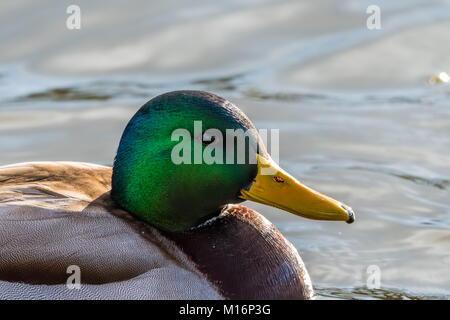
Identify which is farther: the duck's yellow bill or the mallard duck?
the duck's yellow bill

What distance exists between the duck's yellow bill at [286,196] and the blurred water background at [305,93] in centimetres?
91

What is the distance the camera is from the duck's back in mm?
4934

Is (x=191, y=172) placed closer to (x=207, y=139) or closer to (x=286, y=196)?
(x=207, y=139)

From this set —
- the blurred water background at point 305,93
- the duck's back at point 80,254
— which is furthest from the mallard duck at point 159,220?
the blurred water background at point 305,93

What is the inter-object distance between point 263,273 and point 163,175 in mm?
800

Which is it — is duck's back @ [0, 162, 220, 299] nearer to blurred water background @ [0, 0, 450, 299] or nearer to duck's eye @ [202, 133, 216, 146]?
duck's eye @ [202, 133, 216, 146]

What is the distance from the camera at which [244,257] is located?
17.6 ft

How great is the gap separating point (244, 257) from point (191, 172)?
0.58 meters

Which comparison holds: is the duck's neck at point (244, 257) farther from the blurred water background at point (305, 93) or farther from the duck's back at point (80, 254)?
the blurred water background at point (305, 93)

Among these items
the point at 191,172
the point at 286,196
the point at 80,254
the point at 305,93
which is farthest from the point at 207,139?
the point at 305,93

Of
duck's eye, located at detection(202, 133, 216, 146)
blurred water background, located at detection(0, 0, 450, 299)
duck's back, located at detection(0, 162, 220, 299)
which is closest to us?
duck's back, located at detection(0, 162, 220, 299)

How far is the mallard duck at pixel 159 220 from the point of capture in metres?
4.96

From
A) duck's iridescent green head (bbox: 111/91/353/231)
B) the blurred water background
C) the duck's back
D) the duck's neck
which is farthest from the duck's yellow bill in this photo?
the blurred water background
